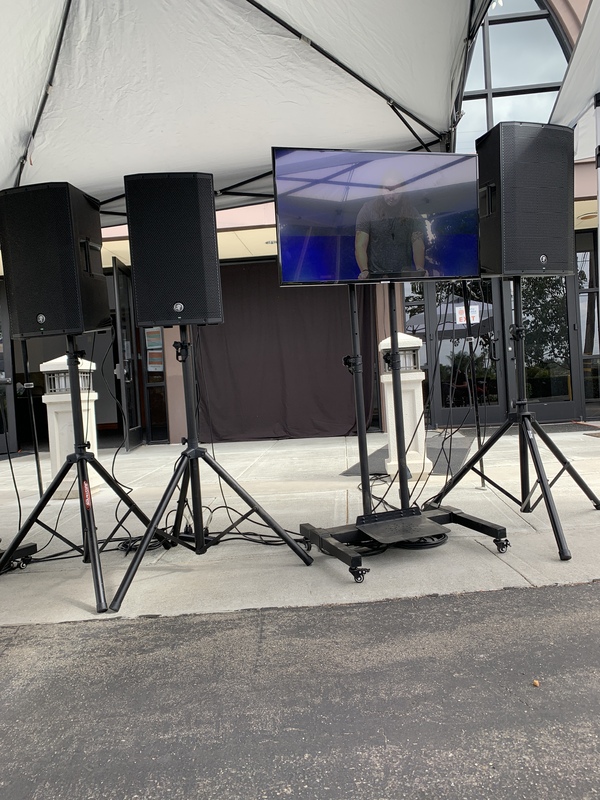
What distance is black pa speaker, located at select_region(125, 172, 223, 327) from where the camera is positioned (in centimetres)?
271

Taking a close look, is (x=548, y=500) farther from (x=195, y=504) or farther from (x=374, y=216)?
(x=195, y=504)

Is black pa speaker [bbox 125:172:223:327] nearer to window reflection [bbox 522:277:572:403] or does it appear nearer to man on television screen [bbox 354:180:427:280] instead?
man on television screen [bbox 354:180:427:280]

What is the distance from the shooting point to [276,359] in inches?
332

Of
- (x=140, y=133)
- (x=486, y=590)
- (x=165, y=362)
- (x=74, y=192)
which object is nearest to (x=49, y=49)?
(x=140, y=133)

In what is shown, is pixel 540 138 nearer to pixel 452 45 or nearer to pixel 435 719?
pixel 452 45

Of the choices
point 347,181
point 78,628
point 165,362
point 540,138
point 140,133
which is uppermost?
point 140,133

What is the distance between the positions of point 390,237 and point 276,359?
227 inches

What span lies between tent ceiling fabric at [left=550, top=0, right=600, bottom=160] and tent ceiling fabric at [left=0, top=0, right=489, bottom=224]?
19.3 inches

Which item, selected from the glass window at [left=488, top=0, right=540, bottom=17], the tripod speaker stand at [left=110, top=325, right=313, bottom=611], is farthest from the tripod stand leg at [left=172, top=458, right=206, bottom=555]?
the glass window at [left=488, top=0, right=540, bottom=17]

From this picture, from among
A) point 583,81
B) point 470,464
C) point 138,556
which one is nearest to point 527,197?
point 583,81

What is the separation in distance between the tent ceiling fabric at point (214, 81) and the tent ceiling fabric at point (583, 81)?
491 millimetres

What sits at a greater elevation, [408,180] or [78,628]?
[408,180]

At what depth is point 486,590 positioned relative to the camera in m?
2.35

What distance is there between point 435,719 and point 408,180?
2.25 metres
